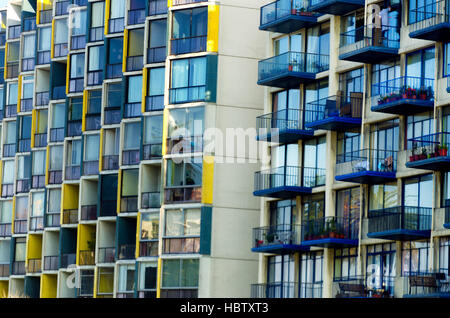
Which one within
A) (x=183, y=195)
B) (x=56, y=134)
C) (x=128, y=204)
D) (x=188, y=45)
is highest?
(x=188, y=45)

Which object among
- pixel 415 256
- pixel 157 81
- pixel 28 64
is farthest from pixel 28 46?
pixel 415 256

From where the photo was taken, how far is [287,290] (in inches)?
2142

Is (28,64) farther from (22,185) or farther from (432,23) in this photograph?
(432,23)

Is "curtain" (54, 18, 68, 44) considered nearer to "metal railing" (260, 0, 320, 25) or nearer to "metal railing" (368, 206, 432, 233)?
"metal railing" (260, 0, 320, 25)

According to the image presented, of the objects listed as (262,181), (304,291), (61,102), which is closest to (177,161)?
(262,181)

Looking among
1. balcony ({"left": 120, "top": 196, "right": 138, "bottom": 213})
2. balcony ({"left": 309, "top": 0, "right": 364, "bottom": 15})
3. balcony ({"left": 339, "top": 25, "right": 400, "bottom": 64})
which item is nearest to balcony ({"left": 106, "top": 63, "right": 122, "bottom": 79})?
balcony ({"left": 120, "top": 196, "right": 138, "bottom": 213})

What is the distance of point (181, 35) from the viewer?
61.0 metres

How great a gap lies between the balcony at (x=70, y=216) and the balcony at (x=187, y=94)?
44.7ft

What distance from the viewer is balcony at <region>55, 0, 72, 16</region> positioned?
7406 cm

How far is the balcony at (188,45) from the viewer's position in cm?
6022

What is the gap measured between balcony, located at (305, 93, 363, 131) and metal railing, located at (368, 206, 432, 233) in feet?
16.4

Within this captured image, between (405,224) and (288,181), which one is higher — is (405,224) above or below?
below

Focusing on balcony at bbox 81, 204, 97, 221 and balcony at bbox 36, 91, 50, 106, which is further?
balcony at bbox 36, 91, 50, 106

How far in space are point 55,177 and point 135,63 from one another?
1114 centimetres
